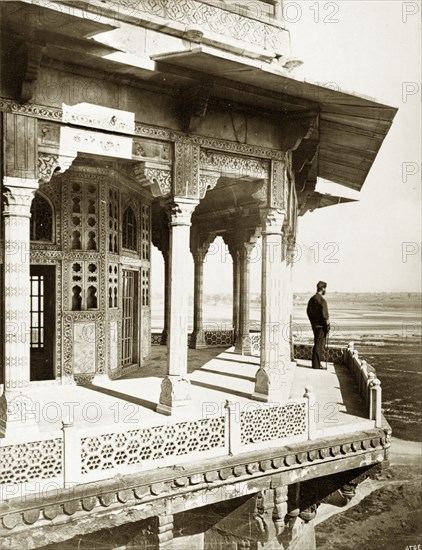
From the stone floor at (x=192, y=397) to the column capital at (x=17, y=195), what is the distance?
2.30m

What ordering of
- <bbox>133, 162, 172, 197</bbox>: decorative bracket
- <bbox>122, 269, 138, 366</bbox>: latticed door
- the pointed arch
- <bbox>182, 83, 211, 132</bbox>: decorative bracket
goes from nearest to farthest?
<bbox>182, 83, 211, 132</bbox>: decorative bracket
<bbox>133, 162, 172, 197</bbox>: decorative bracket
the pointed arch
<bbox>122, 269, 138, 366</bbox>: latticed door

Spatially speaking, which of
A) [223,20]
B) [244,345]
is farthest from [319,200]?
[223,20]

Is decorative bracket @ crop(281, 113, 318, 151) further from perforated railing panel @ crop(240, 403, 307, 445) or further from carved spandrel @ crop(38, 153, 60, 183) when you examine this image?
perforated railing panel @ crop(240, 403, 307, 445)

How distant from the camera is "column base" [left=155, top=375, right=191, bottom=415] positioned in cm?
644

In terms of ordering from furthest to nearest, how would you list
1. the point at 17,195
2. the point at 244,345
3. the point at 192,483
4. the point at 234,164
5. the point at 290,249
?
the point at 244,345 → the point at 290,249 → the point at 234,164 → the point at 192,483 → the point at 17,195

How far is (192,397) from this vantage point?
24.7 ft

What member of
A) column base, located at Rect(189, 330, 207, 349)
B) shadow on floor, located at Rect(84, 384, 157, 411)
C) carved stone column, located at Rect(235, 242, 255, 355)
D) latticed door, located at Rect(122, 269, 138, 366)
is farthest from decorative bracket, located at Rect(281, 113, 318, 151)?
column base, located at Rect(189, 330, 207, 349)

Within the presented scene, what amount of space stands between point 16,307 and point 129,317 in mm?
4643

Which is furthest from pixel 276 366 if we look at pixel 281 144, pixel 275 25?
pixel 275 25

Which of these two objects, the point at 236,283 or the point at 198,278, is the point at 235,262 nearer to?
the point at 236,283

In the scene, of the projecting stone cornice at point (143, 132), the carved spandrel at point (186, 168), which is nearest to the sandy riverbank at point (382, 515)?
the projecting stone cornice at point (143, 132)

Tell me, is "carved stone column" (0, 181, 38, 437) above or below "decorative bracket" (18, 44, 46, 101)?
below

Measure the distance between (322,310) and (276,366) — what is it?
337cm

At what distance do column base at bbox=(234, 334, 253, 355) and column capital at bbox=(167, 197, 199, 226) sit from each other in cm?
659
